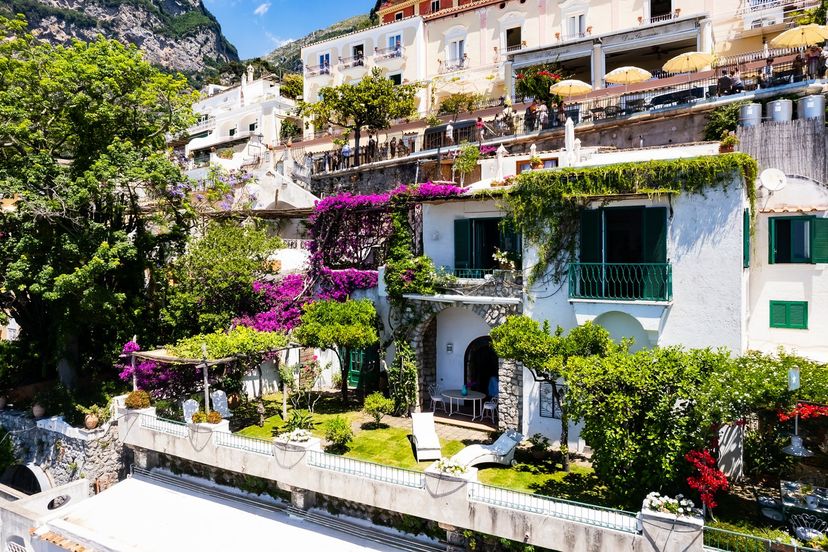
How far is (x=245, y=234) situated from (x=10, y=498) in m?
11.1

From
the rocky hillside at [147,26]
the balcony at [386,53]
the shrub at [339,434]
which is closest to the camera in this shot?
the shrub at [339,434]

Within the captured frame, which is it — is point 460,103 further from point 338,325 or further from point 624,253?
point 624,253

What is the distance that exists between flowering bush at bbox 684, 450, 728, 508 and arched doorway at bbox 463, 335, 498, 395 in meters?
8.64

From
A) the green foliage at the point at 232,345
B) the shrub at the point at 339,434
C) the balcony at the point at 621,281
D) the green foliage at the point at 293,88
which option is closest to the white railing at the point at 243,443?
the shrub at the point at 339,434

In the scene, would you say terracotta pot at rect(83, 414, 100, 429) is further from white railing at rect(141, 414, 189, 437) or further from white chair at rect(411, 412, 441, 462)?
white chair at rect(411, 412, 441, 462)

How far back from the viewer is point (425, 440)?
46.5 feet

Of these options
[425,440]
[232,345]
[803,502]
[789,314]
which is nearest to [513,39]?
[789,314]

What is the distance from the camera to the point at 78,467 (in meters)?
17.1

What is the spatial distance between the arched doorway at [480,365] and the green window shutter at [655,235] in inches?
255

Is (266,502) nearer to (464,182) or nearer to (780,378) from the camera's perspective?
(780,378)

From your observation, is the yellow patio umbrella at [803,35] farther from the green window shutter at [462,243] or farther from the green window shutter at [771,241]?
the green window shutter at [462,243]

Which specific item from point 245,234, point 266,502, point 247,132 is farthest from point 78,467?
point 247,132

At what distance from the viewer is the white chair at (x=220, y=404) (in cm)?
1650

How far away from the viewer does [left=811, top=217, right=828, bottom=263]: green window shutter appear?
13719 millimetres
